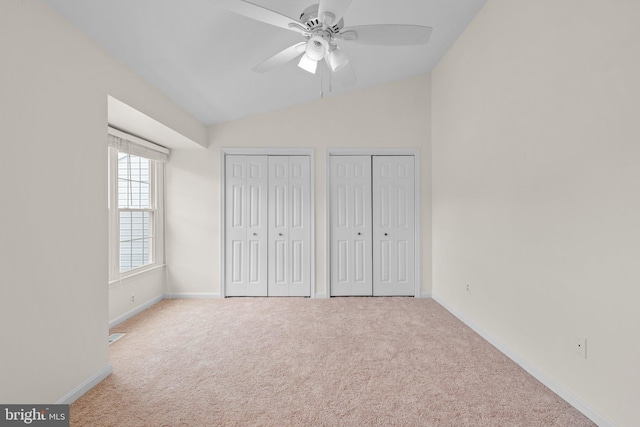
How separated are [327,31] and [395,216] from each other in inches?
109

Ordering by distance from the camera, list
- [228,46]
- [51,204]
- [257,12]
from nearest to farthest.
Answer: [257,12] < [51,204] < [228,46]

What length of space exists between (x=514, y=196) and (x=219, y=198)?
3393 mm

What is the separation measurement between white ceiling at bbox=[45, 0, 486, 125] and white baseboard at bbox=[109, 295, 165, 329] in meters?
2.42

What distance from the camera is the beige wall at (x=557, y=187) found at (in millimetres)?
1517

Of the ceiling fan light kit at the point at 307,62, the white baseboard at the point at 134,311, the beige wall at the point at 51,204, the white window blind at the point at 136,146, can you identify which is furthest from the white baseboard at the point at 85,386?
the ceiling fan light kit at the point at 307,62

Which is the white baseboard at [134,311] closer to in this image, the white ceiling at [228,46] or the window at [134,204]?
the window at [134,204]

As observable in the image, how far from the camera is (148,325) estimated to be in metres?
3.10

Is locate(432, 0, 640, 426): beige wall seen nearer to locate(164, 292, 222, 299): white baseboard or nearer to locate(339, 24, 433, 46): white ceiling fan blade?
locate(339, 24, 433, 46): white ceiling fan blade

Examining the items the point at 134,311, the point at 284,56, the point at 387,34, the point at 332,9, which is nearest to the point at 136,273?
the point at 134,311

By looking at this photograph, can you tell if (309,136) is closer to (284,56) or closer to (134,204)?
(284,56)

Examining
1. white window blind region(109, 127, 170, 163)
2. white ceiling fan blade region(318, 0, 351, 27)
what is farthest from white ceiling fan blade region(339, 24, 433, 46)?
white window blind region(109, 127, 170, 163)

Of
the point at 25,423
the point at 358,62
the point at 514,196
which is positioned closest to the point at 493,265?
the point at 514,196

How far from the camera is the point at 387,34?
1.82m

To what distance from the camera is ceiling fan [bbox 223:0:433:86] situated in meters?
1.56
